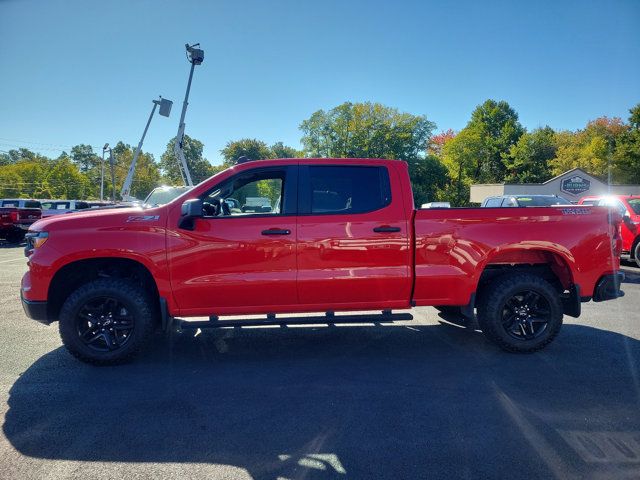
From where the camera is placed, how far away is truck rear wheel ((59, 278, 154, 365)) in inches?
163

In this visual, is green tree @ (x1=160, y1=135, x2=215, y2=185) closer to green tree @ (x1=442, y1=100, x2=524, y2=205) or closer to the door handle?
green tree @ (x1=442, y1=100, x2=524, y2=205)

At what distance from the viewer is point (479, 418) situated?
3.18 metres

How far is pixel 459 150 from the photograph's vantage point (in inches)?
2383

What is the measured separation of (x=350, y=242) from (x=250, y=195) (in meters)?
1.18

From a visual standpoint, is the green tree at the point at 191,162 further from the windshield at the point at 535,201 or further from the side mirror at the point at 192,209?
the side mirror at the point at 192,209

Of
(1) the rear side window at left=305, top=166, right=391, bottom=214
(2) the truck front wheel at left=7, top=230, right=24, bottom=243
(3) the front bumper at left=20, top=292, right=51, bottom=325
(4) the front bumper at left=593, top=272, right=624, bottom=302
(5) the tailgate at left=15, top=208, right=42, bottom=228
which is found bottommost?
(2) the truck front wheel at left=7, top=230, right=24, bottom=243

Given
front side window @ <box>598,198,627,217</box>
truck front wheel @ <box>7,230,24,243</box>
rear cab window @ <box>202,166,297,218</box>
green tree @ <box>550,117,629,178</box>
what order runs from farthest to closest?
green tree @ <box>550,117,629,178</box>
truck front wheel @ <box>7,230,24,243</box>
front side window @ <box>598,198,627,217</box>
rear cab window @ <box>202,166,297,218</box>

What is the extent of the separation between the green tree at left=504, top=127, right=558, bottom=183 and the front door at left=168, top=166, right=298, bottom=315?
210ft

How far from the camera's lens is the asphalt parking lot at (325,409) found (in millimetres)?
2633

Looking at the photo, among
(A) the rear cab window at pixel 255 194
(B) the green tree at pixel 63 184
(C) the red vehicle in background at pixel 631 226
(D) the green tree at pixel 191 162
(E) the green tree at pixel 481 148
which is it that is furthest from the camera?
(D) the green tree at pixel 191 162

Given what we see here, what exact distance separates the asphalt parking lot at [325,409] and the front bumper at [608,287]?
0.64 meters

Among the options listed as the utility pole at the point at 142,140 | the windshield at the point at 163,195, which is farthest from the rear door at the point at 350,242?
the utility pole at the point at 142,140

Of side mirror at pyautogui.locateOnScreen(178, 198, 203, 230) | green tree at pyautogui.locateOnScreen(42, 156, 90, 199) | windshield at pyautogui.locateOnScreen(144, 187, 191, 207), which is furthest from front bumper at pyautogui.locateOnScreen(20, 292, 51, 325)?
green tree at pyautogui.locateOnScreen(42, 156, 90, 199)

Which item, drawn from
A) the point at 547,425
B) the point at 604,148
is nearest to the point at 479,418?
the point at 547,425
